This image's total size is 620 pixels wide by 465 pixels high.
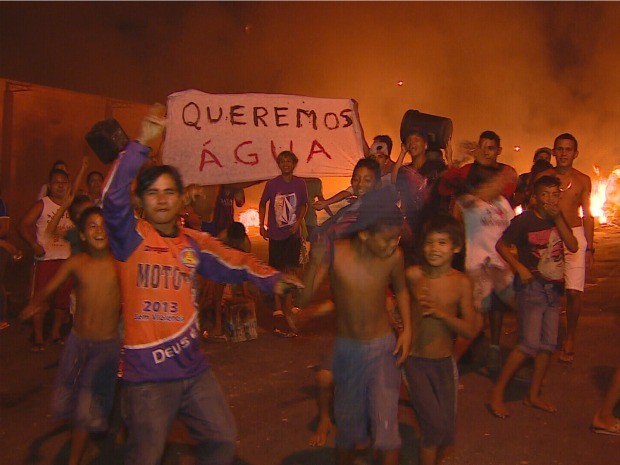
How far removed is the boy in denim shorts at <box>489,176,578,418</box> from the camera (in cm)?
460

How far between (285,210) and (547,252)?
9.99ft

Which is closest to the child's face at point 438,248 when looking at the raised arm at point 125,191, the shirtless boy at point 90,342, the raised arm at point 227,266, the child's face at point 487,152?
the raised arm at point 227,266

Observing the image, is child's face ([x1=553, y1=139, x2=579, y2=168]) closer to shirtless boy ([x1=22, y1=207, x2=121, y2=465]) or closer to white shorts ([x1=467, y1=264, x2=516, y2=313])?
white shorts ([x1=467, y1=264, x2=516, y2=313])

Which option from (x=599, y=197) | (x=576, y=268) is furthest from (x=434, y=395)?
(x=599, y=197)

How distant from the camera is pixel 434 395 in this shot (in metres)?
3.48

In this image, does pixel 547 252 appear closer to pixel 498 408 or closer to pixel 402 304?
pixel 498 408

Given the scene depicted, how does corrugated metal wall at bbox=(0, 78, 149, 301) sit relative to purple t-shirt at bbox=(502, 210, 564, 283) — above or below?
above

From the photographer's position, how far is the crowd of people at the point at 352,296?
9.46 ft

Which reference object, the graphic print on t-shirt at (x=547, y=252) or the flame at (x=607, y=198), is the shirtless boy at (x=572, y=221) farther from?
the flame at (x=607, y=198)

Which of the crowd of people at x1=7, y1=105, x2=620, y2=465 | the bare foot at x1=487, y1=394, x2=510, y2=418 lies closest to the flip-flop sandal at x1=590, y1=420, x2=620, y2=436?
the crowd of people at x1=7, y1=105, x2=620, y2=465

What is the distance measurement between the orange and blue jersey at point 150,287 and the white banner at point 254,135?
423 cm

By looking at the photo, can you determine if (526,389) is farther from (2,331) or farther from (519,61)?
(519,61)

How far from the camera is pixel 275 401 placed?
489cm

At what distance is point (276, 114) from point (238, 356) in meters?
2.88
